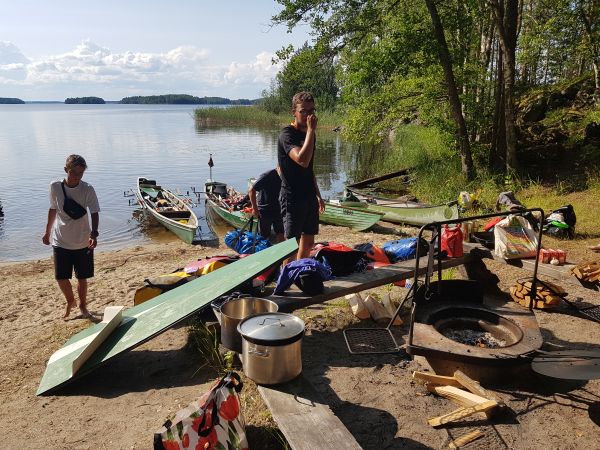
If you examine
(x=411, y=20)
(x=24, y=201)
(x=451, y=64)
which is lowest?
(x=24, y=201)

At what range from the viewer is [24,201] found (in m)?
18.9

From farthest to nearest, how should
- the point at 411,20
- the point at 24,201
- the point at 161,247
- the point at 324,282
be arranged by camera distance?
1. the point at 24,201
2. the point at 411,20
3. the point at 161,247
4. the point at 324,282

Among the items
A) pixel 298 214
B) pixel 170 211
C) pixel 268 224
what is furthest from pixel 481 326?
pixel 170 211

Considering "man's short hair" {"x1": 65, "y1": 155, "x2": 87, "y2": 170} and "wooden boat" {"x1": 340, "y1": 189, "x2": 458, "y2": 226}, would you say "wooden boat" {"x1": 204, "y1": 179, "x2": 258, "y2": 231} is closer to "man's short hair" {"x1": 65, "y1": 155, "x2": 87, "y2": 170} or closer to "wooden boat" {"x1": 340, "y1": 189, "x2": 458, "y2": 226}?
"wooden boat" {"x1": 340, "y1": 189, "x2": 458, "y2": 226}

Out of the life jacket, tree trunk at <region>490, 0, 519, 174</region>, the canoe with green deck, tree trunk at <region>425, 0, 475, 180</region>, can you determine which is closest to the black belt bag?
the life jacket

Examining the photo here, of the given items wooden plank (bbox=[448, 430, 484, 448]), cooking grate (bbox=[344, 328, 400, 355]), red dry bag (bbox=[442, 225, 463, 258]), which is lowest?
wooden plank (bbox=[448, 430, 484, 448])

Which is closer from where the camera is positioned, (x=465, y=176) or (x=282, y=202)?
(x=282, y=202)

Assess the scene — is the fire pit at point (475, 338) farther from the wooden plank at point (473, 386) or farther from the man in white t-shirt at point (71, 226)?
the man in white t-shirt at point (71, 226)

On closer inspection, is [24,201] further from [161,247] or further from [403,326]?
[403,326]

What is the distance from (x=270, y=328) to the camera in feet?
10.9

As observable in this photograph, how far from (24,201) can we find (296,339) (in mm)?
19690

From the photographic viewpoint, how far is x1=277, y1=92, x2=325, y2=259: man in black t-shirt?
4410mm

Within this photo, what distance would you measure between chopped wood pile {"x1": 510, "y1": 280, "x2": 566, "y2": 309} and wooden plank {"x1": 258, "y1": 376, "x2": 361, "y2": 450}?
311 centimetres

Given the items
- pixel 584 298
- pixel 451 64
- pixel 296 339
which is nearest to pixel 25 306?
pixel 296 339
